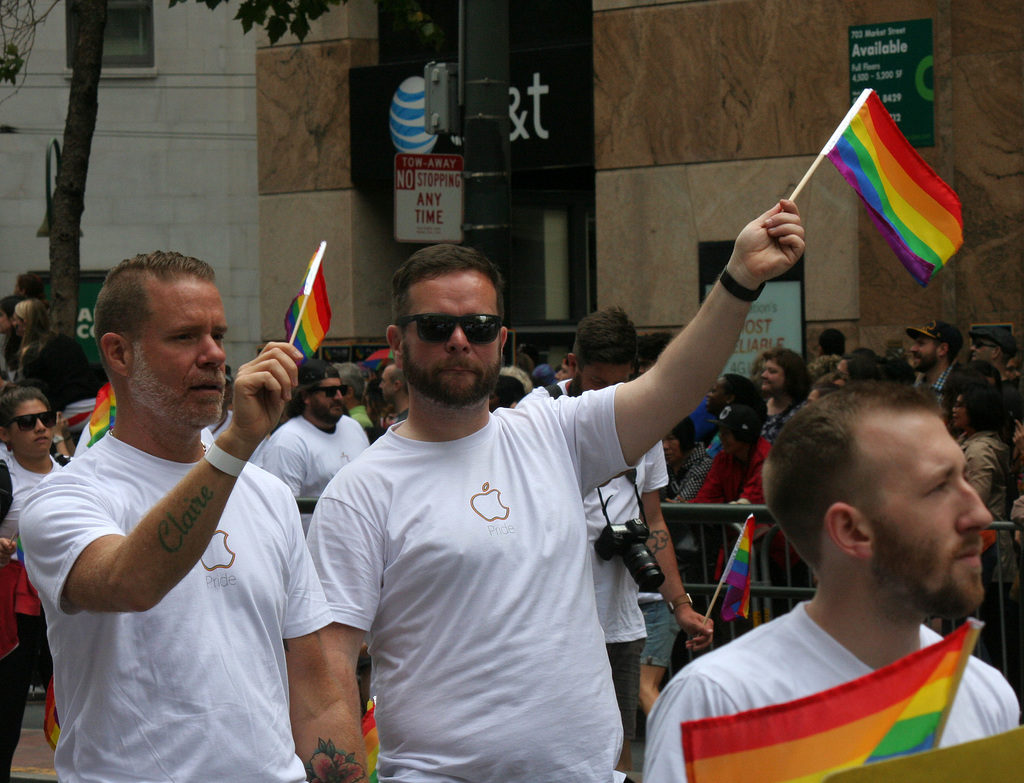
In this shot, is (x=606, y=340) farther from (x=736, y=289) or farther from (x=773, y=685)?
(x=773, y=685)

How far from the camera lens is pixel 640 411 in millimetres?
3391

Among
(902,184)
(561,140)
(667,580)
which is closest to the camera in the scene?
(902,184)

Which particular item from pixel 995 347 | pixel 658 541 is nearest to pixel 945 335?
pixel 995 347

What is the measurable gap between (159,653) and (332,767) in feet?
1.78

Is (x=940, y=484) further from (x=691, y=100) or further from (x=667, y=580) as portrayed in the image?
(x=691, y=100)

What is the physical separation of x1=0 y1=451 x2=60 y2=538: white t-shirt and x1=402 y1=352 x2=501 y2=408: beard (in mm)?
3906

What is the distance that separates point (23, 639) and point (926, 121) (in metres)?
9.55

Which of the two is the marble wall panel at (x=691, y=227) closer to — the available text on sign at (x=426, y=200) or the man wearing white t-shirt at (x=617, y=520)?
the available text on sign at (x=426, y=200)

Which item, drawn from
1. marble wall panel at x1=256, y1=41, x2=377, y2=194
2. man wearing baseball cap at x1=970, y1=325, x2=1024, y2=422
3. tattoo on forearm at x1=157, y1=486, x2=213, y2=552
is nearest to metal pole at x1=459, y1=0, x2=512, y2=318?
man wearing baseball cap at x1=970, y1=325, x2=1024, y2=422

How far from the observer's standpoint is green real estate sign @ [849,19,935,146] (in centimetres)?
1267

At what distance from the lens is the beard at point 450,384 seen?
11.3 ft

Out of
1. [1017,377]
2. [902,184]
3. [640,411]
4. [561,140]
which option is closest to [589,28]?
[561,140]

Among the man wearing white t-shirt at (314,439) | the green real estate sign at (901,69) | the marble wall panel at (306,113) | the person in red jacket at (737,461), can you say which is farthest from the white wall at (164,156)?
the person in red jacket at (737,461)

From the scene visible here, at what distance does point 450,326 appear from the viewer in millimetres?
3531
